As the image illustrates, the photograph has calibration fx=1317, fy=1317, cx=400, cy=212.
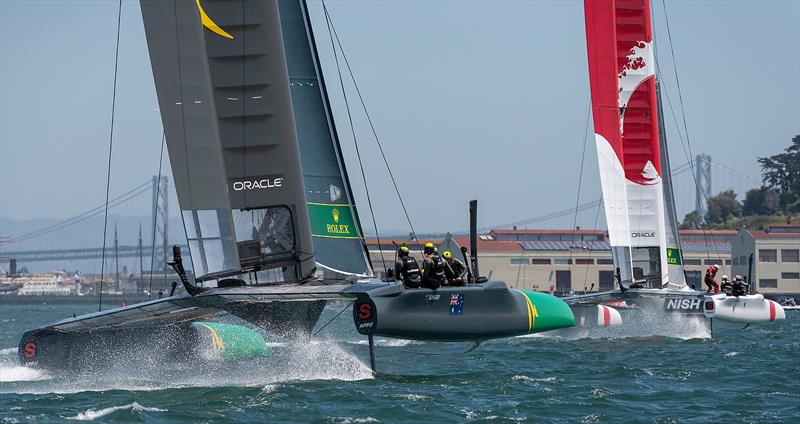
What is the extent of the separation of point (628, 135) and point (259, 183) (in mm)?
10612

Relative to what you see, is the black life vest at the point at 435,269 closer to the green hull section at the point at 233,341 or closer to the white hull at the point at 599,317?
the green hull section at the point at 233,341

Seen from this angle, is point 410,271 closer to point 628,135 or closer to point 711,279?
point 628,135

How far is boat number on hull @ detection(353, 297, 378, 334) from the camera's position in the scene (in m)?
12.7

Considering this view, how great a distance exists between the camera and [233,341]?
46.3 ft

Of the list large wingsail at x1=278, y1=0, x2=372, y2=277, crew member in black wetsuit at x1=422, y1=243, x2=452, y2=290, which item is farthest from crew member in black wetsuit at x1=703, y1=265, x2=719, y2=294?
crew member in black wetsuit at x1=422, y1=243, x2=452, y2=290

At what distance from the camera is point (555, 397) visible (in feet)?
40.1

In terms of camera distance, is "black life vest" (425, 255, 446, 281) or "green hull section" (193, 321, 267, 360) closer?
"black life vest" (425, 255, 446, 281)

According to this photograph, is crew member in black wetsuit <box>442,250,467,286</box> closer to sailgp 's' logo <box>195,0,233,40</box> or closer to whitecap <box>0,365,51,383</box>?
sailgp 's' logo <box>195,0,233,40</box>

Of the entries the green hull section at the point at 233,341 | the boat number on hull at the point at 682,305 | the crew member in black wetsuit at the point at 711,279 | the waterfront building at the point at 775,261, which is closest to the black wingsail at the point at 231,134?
the green hull section at the point at 233,341

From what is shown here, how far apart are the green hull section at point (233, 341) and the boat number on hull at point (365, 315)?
1725mm

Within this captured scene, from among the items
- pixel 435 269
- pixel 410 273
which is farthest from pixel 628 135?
pixel 410 273

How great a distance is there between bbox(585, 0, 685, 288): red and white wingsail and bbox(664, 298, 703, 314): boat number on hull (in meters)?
1.37

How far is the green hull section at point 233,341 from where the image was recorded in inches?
550

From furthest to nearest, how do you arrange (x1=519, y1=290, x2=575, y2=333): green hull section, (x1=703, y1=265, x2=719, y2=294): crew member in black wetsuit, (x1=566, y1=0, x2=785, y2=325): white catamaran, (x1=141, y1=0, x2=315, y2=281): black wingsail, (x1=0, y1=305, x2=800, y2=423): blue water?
(x1=703, y1=265, x2=719, y2=294): crew member in black wetsuit, (x1=566, y1=0, x2=785, y2=325): white catamaran, (x1=141, y1=0, x2=315, y2=281): black wingsail, (x1=519, y1=290, x2=575, y2=333): green hull section, (x1=0, y1=305, x2=800, y2=423): blue water
